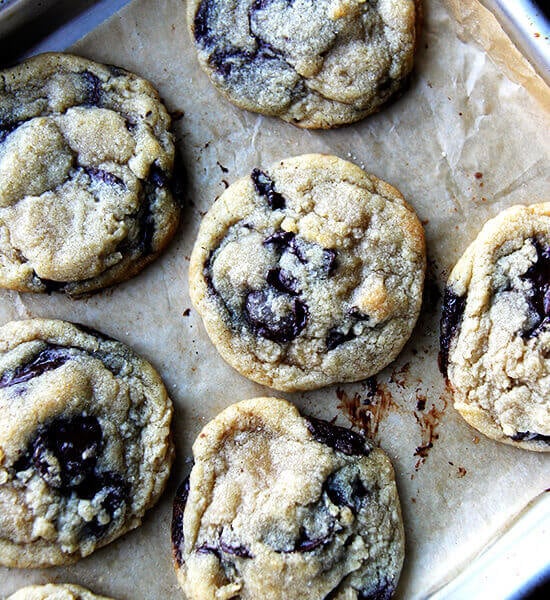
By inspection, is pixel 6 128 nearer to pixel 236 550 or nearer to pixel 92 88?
pixel 92 88

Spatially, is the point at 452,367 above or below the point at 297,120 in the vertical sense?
below

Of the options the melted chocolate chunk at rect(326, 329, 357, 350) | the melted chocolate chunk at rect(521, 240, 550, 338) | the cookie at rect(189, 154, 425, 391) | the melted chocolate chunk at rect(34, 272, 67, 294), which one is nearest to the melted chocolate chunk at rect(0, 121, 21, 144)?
the melted chocolate chunk at rect(34, 272, 67, 294)

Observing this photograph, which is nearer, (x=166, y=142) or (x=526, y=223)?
(x=526, y=223)

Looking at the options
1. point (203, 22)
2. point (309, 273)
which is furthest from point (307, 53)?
point (309, 273)

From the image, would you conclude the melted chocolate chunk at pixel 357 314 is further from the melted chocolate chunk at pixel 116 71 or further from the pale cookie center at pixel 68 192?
the melted chocolate chunk at pixel 116 71

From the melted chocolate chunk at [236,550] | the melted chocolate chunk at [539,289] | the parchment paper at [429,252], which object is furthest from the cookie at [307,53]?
the melted chocolate chunk at [236,550]

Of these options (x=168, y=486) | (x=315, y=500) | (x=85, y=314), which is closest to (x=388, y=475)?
(x=315, y=500)

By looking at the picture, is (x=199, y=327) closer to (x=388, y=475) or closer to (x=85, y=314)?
(x=85, y=314)
